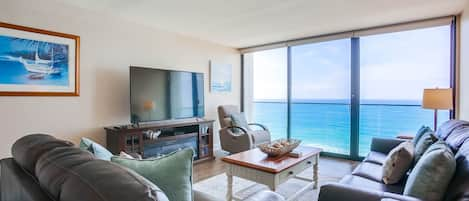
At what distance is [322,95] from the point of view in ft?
15.8

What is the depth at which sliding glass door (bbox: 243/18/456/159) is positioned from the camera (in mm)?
3822

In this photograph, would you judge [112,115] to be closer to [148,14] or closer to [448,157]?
[148,14]

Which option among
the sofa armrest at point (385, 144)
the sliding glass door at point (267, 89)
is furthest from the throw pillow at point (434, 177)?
the sliding glass door at point (267, 89)

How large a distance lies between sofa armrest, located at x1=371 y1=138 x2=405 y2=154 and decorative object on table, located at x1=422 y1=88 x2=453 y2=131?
62cm

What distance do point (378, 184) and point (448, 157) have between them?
656 mm

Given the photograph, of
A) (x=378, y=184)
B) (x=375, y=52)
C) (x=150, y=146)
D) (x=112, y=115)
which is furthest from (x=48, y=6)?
(x=375, y=52)

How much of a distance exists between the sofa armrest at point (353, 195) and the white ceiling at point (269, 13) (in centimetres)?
223

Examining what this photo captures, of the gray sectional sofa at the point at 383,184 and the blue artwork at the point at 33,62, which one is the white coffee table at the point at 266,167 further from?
the blue artwork at the point at 33,62

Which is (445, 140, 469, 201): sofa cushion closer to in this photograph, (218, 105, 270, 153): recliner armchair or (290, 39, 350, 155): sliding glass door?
(218, 105, 270, 153): recliner armchair

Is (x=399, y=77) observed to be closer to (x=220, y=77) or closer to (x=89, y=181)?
(x=220, y=77)

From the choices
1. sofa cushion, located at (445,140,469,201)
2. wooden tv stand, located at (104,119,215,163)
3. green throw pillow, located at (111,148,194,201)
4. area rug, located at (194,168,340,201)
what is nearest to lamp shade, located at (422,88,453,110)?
area rug, located at (194,168,340,201)

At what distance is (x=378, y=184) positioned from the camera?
1.95m

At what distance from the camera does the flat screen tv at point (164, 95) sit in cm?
359

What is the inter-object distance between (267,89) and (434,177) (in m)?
4.46
